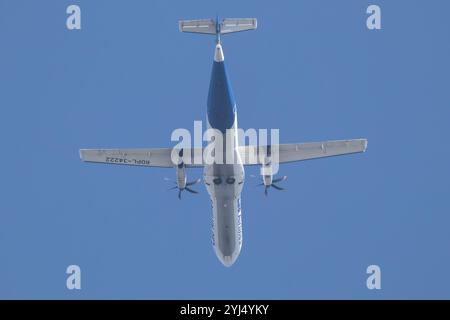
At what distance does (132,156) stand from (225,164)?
6.28 meters

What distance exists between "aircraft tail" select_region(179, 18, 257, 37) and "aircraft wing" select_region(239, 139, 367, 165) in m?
7.00

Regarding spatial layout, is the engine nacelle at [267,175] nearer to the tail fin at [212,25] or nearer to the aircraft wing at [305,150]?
the aircraft wing at [305,150]

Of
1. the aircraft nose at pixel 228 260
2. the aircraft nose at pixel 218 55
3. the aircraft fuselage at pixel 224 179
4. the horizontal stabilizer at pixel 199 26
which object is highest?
the horizontal stabilizer at pixel 199 26

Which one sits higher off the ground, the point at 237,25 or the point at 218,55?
the point at 237,25

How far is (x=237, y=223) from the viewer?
47.3m

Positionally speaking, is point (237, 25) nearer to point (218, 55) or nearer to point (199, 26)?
point (199, 26)

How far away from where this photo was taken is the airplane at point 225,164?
142ft

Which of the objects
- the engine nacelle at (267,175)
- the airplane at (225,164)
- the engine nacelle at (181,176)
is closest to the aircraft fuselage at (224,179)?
the airplane at (225,164)

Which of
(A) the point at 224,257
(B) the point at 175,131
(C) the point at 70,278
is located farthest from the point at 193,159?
(C) the point at 70,278

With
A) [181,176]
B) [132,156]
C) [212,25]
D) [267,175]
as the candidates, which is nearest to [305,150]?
[267,175]

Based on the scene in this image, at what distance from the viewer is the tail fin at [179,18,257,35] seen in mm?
43156

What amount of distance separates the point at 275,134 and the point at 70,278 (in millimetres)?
14287

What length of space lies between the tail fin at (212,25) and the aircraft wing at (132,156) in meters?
7.25

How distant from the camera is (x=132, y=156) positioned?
4759cm
